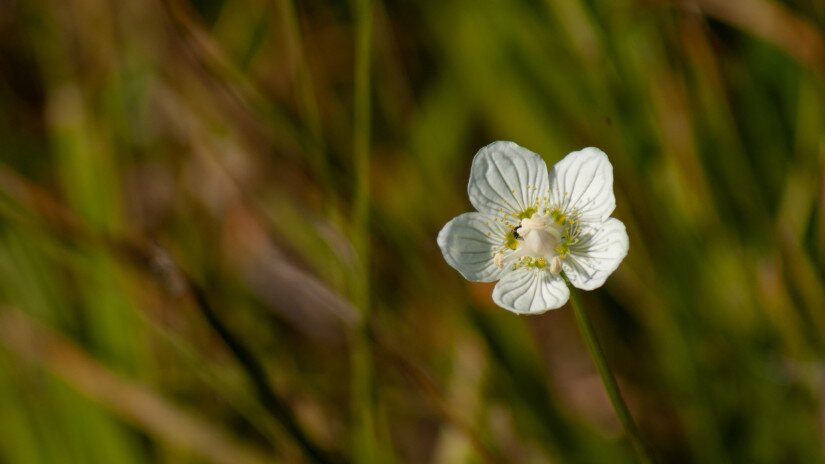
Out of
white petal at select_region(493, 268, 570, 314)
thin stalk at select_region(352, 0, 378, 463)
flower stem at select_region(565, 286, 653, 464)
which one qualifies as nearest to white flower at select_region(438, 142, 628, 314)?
white petal at select_region(493, 268, 570, 314)

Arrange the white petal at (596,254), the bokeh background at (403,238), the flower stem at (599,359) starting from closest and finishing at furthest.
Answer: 1. the flower stem at (599,359)
2. the white petal at (596,254)
3. the bokeh background at (403,238)

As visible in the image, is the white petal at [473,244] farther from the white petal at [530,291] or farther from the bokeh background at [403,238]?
the bokeh background at [403,238]

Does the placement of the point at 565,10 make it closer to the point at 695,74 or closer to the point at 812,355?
the point at 695,74

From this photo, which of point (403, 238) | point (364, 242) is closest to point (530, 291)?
point (364, 242)

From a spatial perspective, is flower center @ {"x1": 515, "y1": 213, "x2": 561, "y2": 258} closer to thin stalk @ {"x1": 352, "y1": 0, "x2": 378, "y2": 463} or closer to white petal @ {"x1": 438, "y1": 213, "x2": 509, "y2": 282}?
white petal @ {"x1": 438, "y1": 213, "x2": 509, "y2": 282}

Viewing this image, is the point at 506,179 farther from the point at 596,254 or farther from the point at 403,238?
the point at 403,238

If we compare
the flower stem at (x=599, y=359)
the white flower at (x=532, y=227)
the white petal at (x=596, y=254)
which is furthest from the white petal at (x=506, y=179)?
the flower stem at (x=599, y=359)
